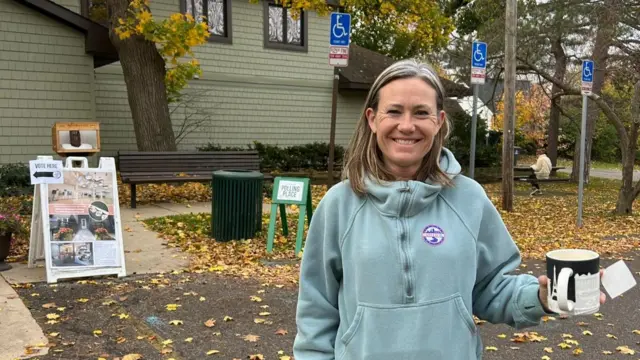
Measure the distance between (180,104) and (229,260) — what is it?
974 cm

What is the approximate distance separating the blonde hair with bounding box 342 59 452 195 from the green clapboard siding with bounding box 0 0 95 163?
41.8ft

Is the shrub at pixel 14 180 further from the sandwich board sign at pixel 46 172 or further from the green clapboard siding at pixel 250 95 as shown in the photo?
the sandwich board sign at pixel 46 172

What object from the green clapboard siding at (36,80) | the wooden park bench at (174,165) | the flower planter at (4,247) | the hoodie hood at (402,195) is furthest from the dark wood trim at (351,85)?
the hoodie hood at (402,195)

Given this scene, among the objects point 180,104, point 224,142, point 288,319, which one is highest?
point 180,104

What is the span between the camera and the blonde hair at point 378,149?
73.4 inches

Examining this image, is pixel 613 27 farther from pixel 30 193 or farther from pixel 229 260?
pixel 30 193

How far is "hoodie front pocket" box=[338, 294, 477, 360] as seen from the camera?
1.73m

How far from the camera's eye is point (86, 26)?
1302cm

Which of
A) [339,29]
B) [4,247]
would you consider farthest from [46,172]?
[339,29]

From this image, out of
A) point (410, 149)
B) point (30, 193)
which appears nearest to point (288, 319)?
point (410, 149)

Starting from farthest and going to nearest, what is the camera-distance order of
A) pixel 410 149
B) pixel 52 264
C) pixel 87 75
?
pixel 87 75, pixel 52 264, pixel 410 149

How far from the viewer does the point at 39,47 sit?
42.4 ft

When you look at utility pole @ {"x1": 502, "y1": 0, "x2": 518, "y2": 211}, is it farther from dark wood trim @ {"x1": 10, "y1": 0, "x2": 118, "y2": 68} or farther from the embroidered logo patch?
the embroidered logo patch

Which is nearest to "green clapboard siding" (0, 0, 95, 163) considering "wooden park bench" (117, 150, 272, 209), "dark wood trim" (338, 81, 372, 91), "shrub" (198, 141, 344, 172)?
"wooden park bench" (117, 150, 272, 209)
